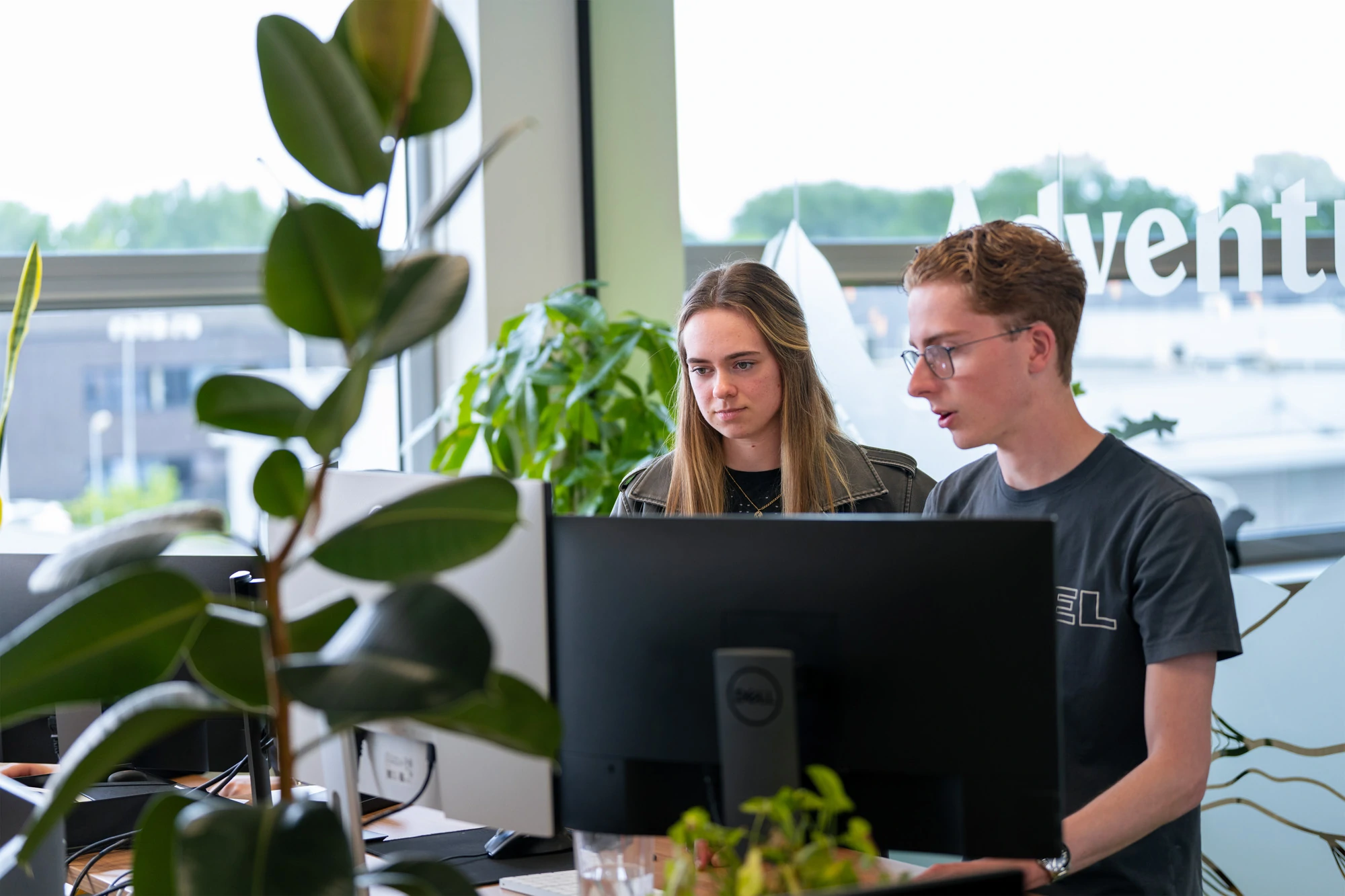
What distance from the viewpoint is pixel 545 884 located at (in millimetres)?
1499

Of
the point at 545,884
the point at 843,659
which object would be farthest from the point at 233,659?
the point at 545,884

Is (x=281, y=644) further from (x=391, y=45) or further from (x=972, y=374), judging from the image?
(x=972, y=374)

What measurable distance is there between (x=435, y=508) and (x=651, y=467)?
1.54m

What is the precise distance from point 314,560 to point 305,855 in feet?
0.68

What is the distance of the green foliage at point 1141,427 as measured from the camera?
2.40 meters

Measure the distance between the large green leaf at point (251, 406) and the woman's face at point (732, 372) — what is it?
4.46 feet

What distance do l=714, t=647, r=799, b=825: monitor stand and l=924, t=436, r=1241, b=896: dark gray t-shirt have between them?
1.86ft

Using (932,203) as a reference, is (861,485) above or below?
below

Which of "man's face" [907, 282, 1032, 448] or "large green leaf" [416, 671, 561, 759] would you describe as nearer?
"large green leaf" [416, 671, 561, 759]

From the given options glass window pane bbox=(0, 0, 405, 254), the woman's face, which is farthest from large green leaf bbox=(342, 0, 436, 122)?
glass window pane bbox=(0, 0, 405, 254)

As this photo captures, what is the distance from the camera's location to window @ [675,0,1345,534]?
2195 mm

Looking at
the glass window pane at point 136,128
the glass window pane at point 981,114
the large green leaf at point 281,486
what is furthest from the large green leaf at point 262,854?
the glass window pane at point 136,128

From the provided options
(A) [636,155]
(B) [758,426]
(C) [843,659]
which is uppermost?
(A) [636,155]

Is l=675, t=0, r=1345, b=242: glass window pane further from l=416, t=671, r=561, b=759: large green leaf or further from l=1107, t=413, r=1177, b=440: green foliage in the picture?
l=416, t=671, r=561, b=759: large green leaf
